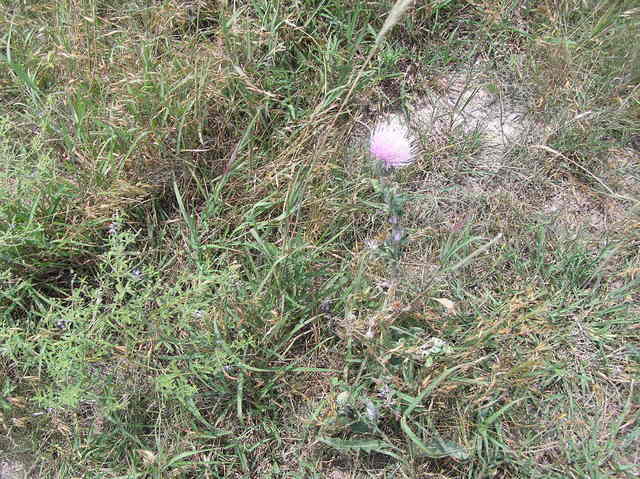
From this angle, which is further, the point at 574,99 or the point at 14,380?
the point at 574,99

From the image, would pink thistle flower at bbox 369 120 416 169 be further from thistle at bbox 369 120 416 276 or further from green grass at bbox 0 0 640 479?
green grass at bbox 0 0 640 479

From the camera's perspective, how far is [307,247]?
6.26ft

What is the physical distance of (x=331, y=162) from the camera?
7.18 ft

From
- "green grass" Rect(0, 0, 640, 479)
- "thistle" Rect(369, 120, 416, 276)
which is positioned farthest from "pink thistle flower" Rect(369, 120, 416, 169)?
"green grass" Rect(0, 0, 640, 479)

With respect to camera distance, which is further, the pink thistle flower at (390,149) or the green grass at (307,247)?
the pink thistle flower at (390,149)

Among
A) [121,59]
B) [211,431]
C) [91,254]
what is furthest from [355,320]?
[121,59]

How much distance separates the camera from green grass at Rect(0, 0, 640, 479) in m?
1.81

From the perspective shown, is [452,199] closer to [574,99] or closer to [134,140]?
[574,99]

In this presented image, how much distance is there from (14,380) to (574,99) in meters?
2.46

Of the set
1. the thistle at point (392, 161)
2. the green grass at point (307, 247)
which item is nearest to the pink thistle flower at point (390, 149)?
the thistle at point (392, 161)

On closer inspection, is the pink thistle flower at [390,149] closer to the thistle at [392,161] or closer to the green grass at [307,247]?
the thistle at [392,161]

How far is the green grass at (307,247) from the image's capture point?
1.81 m

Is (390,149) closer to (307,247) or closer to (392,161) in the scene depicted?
(392,161)

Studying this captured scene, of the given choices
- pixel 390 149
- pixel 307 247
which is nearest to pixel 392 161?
pixel 390 149
